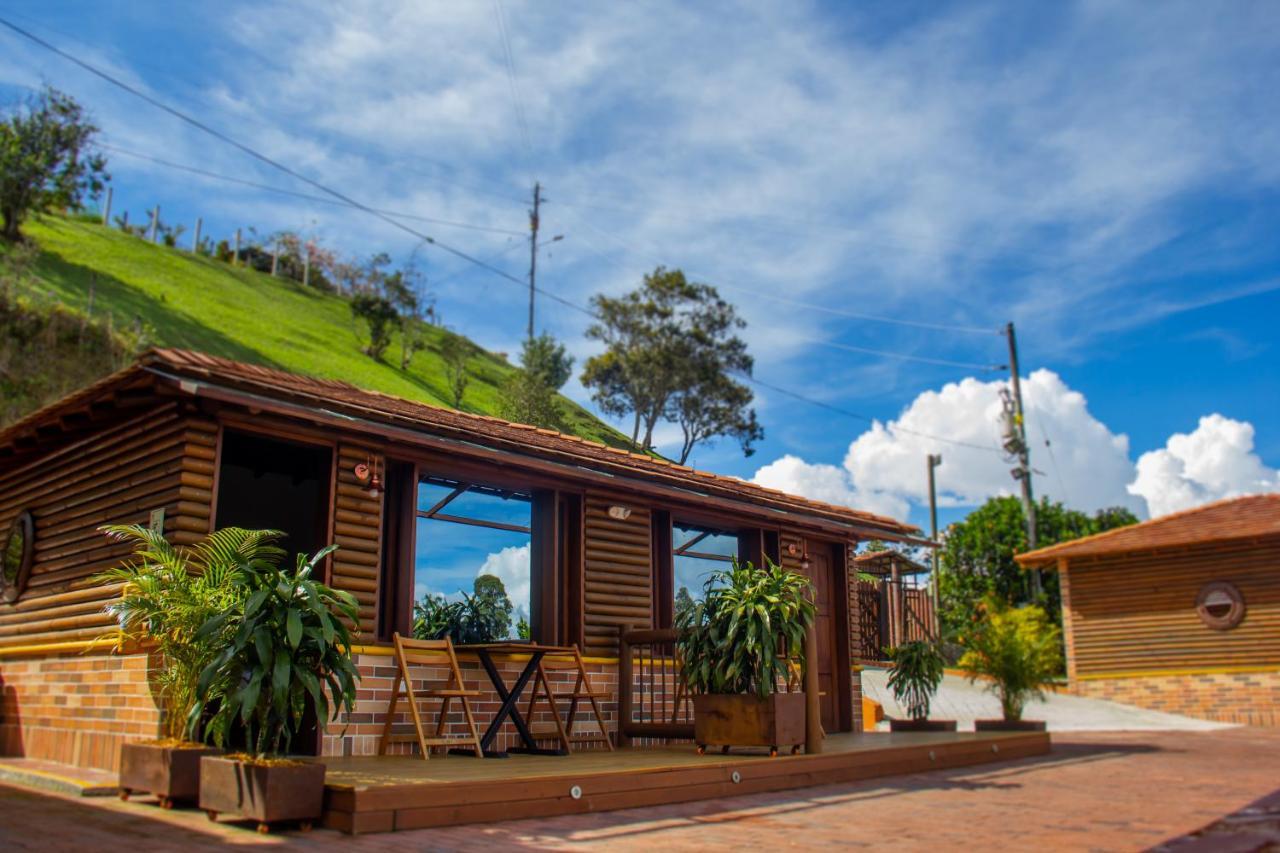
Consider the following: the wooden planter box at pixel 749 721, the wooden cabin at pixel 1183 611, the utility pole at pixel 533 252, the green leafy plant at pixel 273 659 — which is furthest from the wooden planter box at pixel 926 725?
the utility pole at pixel 533 252

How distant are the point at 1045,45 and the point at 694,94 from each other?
455 cm

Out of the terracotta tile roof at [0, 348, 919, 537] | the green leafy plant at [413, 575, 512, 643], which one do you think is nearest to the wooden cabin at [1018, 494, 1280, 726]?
the terracotta tile roof at [0, 348, 919, 537]

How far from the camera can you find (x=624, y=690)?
9117 mm

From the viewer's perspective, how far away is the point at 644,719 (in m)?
9.37

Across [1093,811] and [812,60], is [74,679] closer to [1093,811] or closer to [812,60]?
[1093,811]

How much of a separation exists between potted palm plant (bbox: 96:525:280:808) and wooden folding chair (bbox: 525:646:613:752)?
8.91ft

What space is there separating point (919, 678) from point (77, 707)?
8.86 m

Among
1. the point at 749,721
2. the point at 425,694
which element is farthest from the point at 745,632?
the point at 425,694

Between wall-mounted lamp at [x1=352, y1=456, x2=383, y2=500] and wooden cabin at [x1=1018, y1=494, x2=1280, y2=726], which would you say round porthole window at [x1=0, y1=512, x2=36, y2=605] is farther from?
wooden cabin at [x1=1018, y1=494, x2=1280, y2=726]

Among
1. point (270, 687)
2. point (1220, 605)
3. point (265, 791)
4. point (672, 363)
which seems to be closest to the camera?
point (265, 791)

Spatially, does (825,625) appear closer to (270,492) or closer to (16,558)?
(270,492)

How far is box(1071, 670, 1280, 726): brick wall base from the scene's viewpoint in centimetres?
1822

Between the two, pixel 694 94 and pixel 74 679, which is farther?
pixel 694 94

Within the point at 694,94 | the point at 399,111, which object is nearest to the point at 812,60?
the point at 694,94
